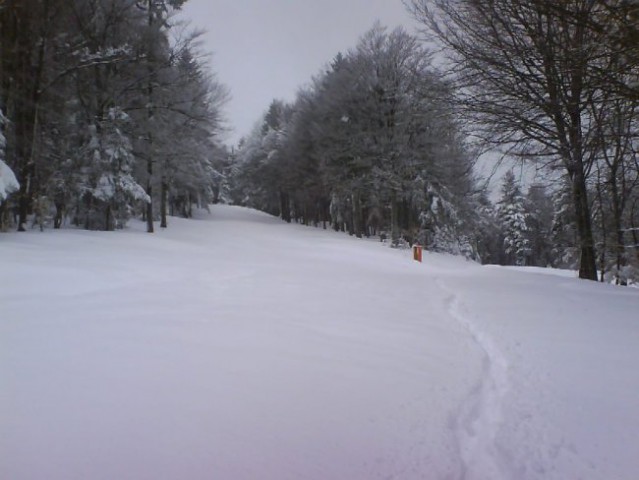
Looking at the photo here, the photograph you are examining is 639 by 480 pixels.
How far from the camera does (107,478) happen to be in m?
2.04

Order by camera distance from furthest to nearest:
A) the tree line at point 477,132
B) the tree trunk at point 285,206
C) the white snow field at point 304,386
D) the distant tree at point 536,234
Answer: the distant tree at point 536,234 < the tree trunk at point 285,206 < the tree line at point 477,132 < the white snow field at point 304,386

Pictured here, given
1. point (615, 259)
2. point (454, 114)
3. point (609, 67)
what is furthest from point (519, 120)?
point (615, 259)

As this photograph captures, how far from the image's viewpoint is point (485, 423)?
9.36ft

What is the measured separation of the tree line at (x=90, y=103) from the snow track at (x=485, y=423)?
12.7 metres

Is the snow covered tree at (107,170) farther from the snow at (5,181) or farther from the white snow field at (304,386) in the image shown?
the white snow field at (304,386)

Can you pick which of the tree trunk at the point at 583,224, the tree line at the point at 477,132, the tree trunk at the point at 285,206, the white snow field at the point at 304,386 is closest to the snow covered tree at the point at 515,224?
the tree line at the point at 477,132

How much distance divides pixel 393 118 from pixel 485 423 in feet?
62.6

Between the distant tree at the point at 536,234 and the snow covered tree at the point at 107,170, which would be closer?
the snow covered tree at the point at 107,170

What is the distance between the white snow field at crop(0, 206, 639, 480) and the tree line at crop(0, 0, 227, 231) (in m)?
9.34

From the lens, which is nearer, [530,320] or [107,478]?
[107,478]

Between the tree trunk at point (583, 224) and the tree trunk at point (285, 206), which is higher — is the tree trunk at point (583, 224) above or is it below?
below

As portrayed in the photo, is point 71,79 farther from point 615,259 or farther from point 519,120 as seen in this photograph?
point 615,259

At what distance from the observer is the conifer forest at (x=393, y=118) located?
21.7 ft

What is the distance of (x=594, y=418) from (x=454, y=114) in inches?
287
